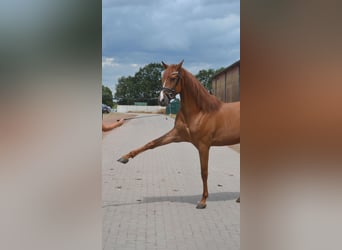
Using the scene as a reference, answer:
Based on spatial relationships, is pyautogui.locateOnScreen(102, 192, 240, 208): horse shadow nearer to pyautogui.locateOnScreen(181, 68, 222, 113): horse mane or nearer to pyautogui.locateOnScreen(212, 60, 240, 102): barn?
pyautogui.locateOnScreen(181, 68, 222, 113): horse mane

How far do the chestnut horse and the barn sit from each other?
0.51ft

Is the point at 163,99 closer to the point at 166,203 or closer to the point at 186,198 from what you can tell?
the point at 166,203

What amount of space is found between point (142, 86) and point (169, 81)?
280 millimetres

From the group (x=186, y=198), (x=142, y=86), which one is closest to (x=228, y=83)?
(x=142, y=86)

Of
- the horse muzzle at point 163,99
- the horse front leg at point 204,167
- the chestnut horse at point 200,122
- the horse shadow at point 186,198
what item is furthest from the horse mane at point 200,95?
the horse shadow at point 186,198

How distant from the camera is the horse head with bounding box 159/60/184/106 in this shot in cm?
359

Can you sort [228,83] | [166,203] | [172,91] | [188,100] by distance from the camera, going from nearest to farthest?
[228,83], [172,91], [188,100], [166,203]

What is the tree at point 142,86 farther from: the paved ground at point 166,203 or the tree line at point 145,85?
the paved ground at point 166,203

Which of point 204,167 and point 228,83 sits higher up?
point 228,83

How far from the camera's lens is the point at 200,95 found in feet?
13.0
